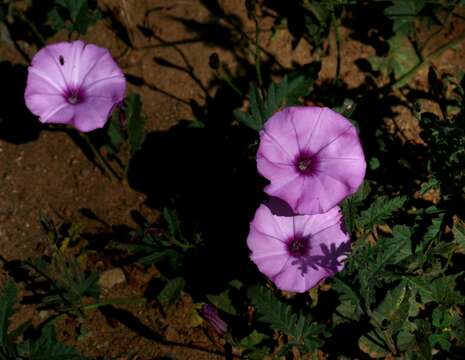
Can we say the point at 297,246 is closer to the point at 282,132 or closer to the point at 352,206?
the point at 352,206

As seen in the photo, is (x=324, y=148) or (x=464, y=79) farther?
(x=464, y=79)

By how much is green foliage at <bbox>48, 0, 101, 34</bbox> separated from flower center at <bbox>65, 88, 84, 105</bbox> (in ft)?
1.54

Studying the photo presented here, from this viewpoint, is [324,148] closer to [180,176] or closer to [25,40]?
[180,176]

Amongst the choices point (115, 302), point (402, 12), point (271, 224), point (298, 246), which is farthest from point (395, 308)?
point (402, 12)

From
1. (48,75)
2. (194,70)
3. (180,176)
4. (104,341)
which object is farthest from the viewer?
(194,70)

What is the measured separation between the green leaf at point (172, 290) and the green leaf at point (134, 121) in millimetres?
750

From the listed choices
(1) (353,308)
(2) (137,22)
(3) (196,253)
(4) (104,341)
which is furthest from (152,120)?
(1) (353,308)

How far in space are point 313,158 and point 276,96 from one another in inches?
18.4

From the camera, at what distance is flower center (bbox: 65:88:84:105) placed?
2.76 m

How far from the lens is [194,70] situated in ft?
11.5

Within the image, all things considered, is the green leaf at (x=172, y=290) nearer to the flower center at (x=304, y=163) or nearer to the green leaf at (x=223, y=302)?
the green leaf at (x=223, y=302)

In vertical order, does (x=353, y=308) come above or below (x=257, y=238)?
above

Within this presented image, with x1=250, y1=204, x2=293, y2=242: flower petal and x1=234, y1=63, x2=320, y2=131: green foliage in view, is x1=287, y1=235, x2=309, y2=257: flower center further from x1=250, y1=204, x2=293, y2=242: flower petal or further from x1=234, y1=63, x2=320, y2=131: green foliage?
x1=234, y1=63, x2=320, y2=131: green foliage

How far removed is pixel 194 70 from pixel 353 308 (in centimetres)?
160
